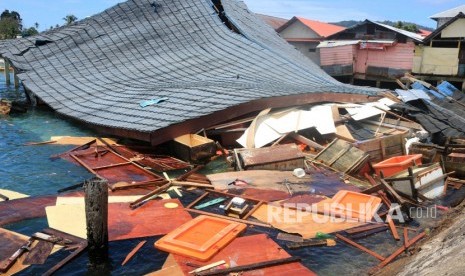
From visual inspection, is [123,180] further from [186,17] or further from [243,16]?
[243,16]

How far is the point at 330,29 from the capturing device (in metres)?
44.7

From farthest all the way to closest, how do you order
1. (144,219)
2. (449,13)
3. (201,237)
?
(449,13), (144,219), (201,237)

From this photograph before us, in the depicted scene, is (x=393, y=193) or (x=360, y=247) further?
(x=393, y=193)

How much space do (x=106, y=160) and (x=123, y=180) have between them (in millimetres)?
1939

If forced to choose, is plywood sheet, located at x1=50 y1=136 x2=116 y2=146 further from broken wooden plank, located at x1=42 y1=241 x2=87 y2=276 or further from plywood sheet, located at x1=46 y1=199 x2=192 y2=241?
broken wooden plank, located at x1=42 y1=241 x2=87 y2=276

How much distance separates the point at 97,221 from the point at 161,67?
14699 millimetres

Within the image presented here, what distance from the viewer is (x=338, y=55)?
3734cm

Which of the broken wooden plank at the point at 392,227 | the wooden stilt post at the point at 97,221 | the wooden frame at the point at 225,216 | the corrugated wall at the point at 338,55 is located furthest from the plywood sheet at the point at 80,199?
the corrugated wall at the point at 338,55

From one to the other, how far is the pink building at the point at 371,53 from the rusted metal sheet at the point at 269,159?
26819mm

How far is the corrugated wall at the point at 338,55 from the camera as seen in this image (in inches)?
1458

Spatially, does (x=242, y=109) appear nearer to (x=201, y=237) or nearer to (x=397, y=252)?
(x=201, y=237)

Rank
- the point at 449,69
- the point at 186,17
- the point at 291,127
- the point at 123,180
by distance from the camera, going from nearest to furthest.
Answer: the point at 123,180, the point at 291,127, the point at 186,17, the point at 449,69

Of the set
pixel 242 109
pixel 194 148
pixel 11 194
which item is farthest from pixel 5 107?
pixel 242 109

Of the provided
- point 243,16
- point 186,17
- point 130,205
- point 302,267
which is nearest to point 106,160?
point 130,205
